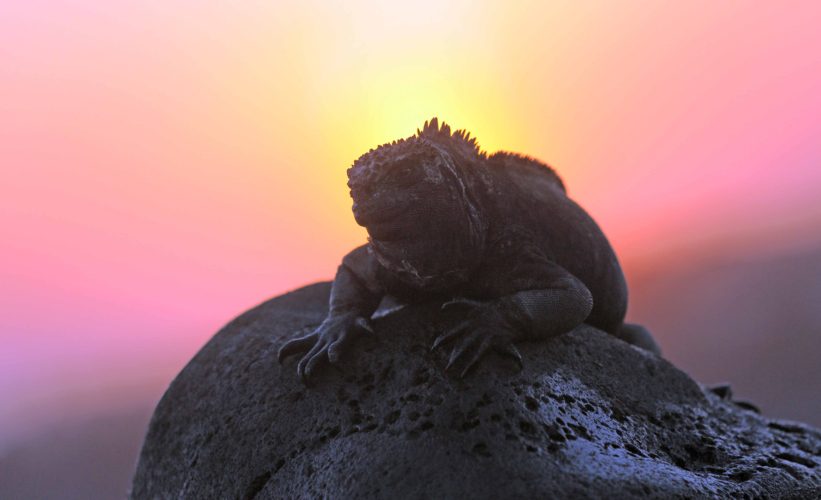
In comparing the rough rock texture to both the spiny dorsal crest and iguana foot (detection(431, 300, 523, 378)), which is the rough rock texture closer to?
iguana foot (detection(431, 300, 523, 378))

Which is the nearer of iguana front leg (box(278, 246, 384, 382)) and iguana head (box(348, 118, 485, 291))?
iguana head (box(348, 118, 485, 291))

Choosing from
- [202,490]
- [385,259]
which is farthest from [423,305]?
[202,490]

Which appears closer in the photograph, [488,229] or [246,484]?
[246,484]

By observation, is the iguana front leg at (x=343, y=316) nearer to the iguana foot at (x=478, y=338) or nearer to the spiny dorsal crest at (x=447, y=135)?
the iguana foot at (x=478, y=338)

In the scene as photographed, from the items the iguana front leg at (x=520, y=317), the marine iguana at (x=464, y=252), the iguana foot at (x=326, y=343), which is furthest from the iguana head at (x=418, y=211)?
the iguana foot at (x=326, y=343)

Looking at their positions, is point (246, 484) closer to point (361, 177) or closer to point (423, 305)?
point (423, 305)

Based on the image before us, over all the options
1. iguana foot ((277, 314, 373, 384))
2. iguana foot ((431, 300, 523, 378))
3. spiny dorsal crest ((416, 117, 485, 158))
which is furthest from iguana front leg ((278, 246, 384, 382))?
spiny dorsal crest ((416, 117, 485, 158))

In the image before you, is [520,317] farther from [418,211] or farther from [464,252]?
[418,211]
